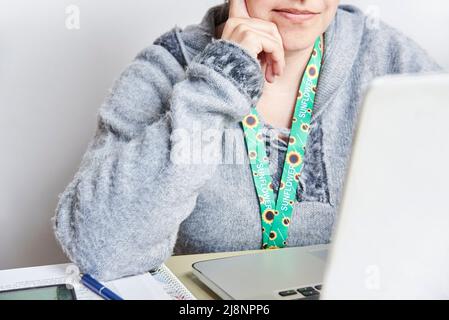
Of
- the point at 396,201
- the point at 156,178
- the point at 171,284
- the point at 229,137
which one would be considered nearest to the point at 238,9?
the point at 229,137

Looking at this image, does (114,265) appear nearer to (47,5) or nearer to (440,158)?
(440,158)

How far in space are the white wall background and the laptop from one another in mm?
1005

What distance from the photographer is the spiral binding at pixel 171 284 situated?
715 mm

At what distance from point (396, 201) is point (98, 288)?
411 millimetres

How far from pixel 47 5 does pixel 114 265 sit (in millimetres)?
740

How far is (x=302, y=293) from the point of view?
2.30ft

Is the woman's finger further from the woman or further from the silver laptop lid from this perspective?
the silver laptop lid

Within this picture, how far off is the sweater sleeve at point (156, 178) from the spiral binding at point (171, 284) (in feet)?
0.05

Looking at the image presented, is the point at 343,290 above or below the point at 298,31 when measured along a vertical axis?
below

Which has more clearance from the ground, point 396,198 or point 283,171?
point 396,198

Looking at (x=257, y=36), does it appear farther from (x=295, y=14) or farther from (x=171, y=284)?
(x=171, y=284)

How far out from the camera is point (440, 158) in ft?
1.60

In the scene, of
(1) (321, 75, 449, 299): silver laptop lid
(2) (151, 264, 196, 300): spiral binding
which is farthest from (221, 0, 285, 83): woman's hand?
(1) (321, 75, 449, 299): silver laptop lid
